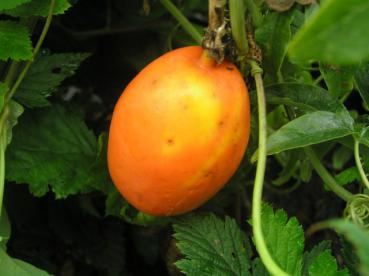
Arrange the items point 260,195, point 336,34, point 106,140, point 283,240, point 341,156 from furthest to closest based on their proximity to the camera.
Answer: point 341,156, point 106,140, point 283,240, point 260,195, point 336,34

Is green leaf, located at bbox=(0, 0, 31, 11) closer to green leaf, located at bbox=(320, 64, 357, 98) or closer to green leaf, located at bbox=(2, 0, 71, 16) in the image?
green leaf, located at bbox=(2, 0, 71, 16)

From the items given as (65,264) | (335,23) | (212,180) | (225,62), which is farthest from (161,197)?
(65,264)

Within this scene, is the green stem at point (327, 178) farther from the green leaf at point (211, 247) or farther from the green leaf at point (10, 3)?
the green leaf at point (10, 3)

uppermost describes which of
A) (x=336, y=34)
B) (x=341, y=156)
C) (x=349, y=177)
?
(x=336, y=34)

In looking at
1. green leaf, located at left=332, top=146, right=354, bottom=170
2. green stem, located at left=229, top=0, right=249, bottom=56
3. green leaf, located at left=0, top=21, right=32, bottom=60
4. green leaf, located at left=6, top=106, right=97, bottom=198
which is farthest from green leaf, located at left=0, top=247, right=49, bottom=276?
green leaf, located at left=332, top=146, right=354, bottom=170

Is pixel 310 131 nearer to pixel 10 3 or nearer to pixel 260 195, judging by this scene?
pixel 260 195

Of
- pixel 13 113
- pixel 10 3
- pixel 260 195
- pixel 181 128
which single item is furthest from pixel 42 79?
pixel 260 195

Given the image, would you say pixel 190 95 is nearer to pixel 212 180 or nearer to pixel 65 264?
pixel 212 180
